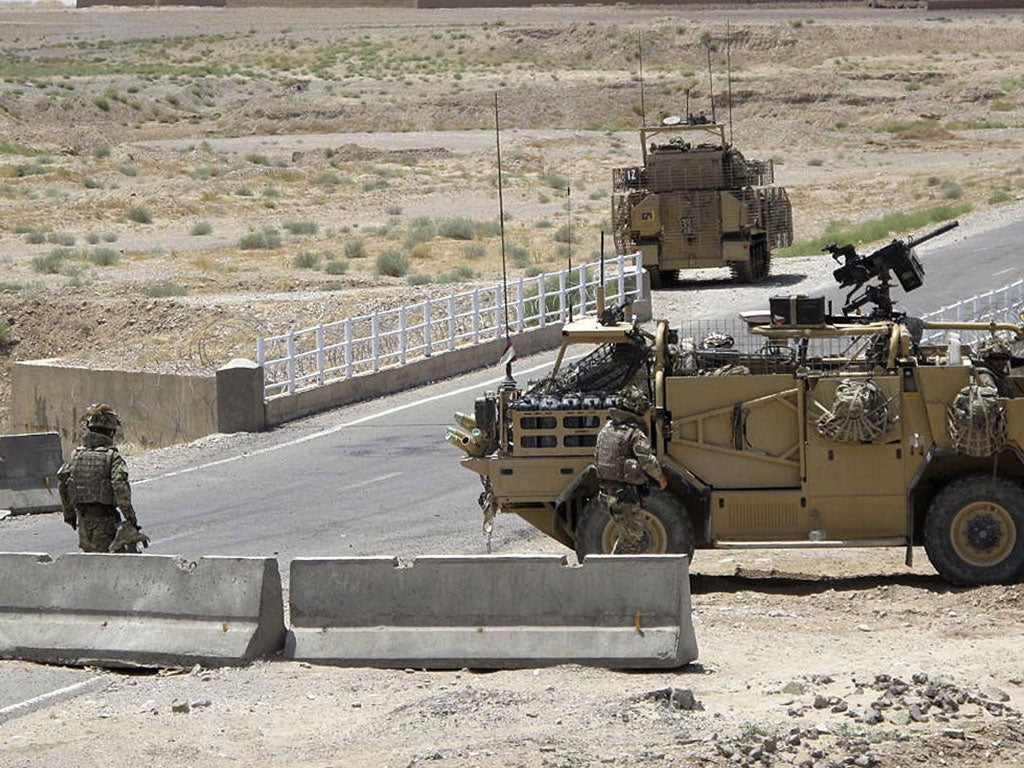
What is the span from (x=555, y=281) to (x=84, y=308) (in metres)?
8.57

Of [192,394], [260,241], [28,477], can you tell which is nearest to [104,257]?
[260,241]

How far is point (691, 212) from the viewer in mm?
34906

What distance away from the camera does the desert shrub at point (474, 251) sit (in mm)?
44031

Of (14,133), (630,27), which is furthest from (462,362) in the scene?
(630,27)

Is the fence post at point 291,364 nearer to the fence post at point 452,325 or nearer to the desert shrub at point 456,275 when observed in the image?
the fence post at point 452,325

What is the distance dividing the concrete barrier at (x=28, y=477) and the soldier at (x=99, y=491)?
6.38 m

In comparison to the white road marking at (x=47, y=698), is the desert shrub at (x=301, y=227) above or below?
above

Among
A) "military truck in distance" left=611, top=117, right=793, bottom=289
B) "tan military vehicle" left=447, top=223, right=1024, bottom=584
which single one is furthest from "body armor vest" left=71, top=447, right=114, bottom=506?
"military truck in distance" left=611, top=117, right=793, bottom=289

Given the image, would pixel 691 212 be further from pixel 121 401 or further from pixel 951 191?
pixel 951 191

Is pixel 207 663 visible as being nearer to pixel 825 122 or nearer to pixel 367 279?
pixel 367 279

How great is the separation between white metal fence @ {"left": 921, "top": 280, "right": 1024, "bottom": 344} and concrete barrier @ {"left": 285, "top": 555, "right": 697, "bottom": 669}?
45.8 feet

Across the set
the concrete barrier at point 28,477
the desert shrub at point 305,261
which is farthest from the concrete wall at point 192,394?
the desert shrub at point 305,261

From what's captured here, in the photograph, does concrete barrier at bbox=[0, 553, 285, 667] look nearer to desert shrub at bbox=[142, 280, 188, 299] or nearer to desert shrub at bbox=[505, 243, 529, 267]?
desert shrub at bbox=[142, 280, 188, 299]

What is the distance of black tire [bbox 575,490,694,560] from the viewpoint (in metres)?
13.4
